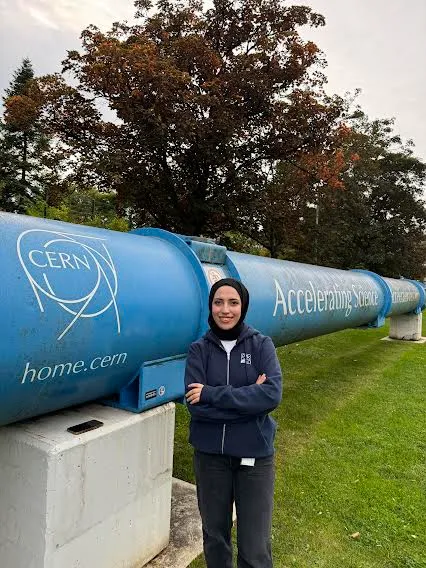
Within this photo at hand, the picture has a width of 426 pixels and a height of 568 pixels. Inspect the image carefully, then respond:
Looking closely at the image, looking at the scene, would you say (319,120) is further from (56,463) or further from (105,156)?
(56,463)

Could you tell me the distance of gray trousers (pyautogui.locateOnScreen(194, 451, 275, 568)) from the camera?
2.06m

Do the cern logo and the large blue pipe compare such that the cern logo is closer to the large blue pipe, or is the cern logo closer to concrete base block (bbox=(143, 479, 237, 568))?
the large blue pipe

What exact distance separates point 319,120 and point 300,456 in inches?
361

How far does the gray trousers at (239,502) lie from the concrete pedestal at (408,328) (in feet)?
34.7

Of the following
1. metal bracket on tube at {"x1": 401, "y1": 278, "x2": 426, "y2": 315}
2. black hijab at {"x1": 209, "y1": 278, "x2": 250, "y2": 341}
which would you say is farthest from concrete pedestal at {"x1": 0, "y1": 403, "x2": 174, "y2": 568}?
metal bracket on tube at {"x1": 401, "y1": 278, "x2": 426, "y2": 315}

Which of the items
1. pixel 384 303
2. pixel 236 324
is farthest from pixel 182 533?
pixel 384 303

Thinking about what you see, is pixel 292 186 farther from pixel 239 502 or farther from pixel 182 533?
pixel 239 502

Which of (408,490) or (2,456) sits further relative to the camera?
(408,490)

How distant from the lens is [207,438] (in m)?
2.08

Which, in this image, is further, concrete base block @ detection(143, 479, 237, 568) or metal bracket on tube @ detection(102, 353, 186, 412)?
concrete base block @ detection(143, 479, 237, 568)

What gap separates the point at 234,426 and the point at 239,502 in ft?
1.19

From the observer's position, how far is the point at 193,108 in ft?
33.3

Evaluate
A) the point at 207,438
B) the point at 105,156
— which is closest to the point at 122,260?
the point at 207,438

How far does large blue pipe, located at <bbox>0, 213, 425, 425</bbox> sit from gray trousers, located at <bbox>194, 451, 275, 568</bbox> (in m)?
0.54
